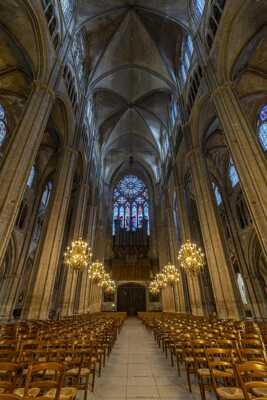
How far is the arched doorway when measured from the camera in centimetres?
3162

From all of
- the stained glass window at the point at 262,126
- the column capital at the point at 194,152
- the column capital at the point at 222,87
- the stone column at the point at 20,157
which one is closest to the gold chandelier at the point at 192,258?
the column capital at the point at 194,152

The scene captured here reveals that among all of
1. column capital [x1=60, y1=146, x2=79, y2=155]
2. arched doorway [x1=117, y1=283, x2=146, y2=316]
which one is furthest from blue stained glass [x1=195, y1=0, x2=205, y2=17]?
arched doorway [x1=117, y1=283, x2=146, y2=316]

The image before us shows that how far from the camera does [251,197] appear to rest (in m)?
8.91

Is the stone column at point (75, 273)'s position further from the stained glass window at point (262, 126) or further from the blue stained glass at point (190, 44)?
the stained glass window at point (262, 126)

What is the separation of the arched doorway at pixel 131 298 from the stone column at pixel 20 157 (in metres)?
27.3

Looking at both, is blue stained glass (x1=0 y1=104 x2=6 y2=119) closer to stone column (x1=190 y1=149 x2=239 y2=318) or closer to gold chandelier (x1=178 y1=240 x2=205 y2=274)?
stone column (x1=190 y1=149 x2=239 y2=318)

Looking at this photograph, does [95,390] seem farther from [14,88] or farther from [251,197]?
[14,88]

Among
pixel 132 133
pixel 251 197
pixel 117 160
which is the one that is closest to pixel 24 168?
pixel 251 197


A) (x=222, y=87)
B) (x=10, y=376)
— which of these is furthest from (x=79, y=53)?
(x=10, y=376)

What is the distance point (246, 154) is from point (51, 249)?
1193 centimetres

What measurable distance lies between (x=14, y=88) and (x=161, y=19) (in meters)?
15.6

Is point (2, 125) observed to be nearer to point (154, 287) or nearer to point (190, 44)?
point (190, 44)

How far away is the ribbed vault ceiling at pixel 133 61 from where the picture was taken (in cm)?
1892

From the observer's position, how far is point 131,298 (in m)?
31.9
